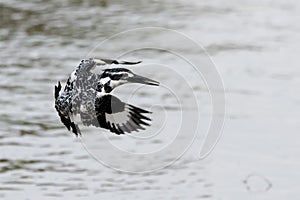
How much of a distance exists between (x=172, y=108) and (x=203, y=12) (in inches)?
91.8

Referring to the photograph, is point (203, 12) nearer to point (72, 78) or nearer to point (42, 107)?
point (42, 107)

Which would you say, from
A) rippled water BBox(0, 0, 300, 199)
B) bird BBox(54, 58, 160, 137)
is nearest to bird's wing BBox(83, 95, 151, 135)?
bird BBox(54, 58, 160, 137)

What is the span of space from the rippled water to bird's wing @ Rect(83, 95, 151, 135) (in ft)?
7.62

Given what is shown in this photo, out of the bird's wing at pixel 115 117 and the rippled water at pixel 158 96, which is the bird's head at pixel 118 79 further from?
the rippled water at pixel 158 96

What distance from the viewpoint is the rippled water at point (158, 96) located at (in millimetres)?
5484

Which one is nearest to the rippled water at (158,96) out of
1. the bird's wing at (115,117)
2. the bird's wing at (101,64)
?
the bird's wing at (115,117)

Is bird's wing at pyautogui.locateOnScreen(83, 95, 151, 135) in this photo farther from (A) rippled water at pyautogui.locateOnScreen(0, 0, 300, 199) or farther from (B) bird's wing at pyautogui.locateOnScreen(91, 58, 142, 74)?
(A) rippled water at pyautogui.locateOnScreen(0, 0, 300, 199)

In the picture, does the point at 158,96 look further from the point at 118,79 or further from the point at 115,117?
the point at 118,79

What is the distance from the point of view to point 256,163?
5738mm

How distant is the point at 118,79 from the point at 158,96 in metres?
3.90

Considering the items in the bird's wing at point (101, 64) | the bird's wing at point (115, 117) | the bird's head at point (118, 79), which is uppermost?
the bird's wing at point (101, 64)

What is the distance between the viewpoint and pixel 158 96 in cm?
669

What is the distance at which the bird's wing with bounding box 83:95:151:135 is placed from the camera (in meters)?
2.86

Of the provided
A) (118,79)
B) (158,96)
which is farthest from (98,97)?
(158,96)
